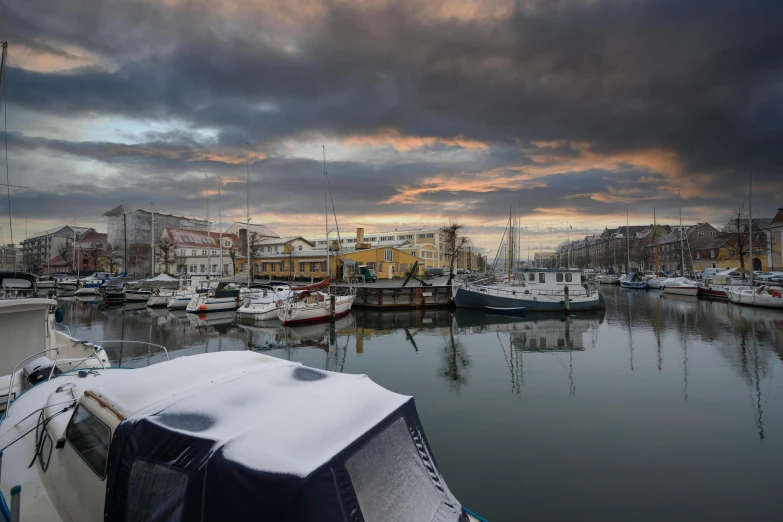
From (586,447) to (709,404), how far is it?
5.52 meters

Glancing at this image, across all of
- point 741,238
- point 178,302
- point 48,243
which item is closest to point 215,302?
point 178,302

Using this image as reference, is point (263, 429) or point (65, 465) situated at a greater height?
point (263, 429)

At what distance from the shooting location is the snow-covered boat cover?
2.88 metres

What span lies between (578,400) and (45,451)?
1211 cm

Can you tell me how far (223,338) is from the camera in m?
22.6

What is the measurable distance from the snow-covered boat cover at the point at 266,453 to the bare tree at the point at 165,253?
75.0 m

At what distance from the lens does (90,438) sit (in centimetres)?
419

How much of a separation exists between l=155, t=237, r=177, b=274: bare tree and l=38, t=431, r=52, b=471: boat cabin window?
72.9 metres

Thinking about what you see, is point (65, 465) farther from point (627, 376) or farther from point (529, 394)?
point (627, 376)

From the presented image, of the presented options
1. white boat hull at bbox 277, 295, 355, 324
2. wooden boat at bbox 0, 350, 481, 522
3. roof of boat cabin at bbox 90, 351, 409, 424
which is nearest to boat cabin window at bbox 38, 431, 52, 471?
wooden boat at bbox 0, 350, 481, 522

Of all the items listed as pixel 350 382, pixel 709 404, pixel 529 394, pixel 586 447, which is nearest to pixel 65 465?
pixel 350 382

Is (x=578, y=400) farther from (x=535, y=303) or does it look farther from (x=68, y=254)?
(x=68, y=254)

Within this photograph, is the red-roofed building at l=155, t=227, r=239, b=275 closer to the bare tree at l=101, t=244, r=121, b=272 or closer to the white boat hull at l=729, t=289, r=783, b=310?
the bare tree at l=101, t=244, r=121, b=272

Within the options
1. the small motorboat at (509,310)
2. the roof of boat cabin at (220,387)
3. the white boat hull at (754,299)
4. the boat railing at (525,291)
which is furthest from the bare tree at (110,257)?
the white boat hull at (754,299)
